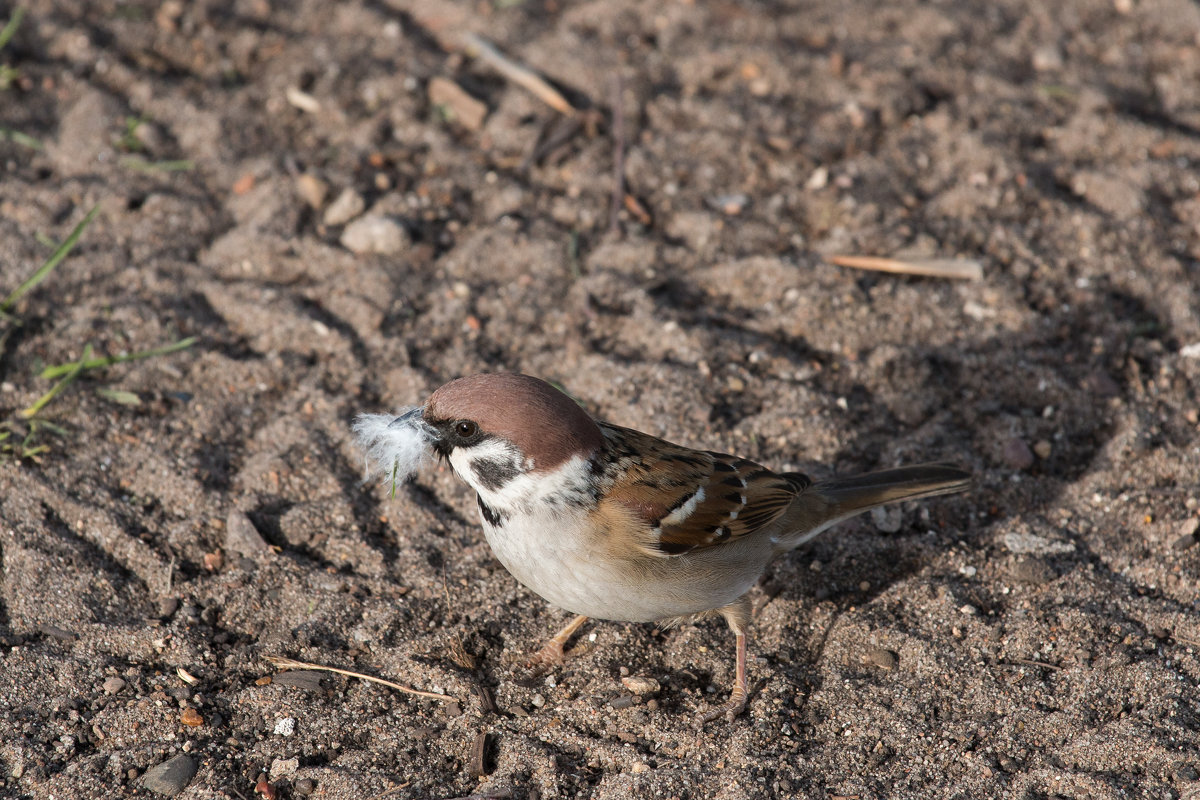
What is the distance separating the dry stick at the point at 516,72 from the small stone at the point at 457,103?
1.02ft

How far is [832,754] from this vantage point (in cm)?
369

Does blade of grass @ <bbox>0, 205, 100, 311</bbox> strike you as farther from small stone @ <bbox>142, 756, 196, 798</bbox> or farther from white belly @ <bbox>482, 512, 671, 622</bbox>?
white belly @ <bbox>482, 512, 671, 622</bbox>

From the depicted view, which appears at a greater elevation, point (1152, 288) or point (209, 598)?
point (1152, 288)

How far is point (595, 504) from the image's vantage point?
3.77m

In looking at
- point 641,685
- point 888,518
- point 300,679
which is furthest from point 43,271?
point 888,518

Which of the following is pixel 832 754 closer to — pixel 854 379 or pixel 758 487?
pixel 758 487

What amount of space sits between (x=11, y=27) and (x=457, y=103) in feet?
8.14

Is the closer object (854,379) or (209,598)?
(209,598)

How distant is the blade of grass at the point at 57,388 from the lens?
14.9ft

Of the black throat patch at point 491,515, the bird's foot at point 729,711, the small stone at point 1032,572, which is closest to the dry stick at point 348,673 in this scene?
the black throat patch at point 491,515

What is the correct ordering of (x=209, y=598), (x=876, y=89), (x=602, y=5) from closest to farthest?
(x=209, y=598)
(x=876, y=89)
(x=602, y=5)

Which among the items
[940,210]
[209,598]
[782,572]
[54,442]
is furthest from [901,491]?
[54,442]

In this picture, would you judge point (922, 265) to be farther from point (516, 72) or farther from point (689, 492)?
point (516, 72)

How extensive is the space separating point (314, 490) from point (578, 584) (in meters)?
1.49
